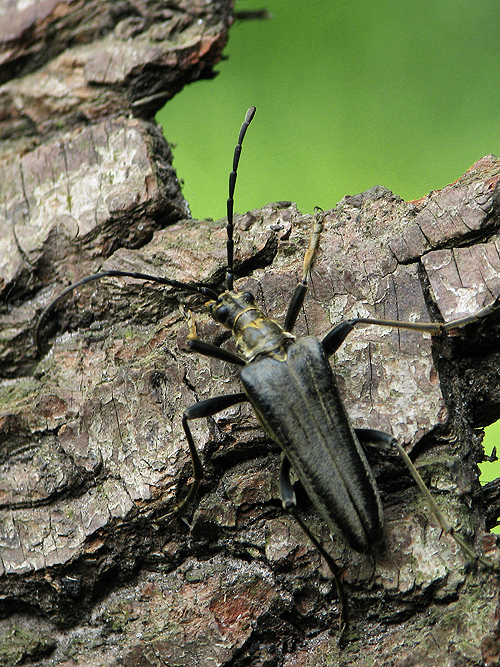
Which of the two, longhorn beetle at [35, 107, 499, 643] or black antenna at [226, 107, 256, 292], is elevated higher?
black antenna at [226, 107, 256, 292]

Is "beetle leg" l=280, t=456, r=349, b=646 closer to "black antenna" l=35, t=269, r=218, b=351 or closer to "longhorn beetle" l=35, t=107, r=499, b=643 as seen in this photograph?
"longhorn beetle" l=35, t=107, r=499, b=643

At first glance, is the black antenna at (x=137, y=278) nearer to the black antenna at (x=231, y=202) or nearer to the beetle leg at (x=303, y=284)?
the black antenna at (x=231, y=202)

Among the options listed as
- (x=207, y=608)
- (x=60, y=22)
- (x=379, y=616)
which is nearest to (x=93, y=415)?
(x=207, y=608)

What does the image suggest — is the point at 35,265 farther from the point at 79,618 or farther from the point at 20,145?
the point at 79,618

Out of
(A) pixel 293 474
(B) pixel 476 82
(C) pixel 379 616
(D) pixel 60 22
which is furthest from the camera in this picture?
(B) pixel 476 82

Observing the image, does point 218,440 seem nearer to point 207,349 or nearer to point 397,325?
point 207,349

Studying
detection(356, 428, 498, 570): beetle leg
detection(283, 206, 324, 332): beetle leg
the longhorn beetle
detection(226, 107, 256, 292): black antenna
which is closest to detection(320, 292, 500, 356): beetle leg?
the longhorn beetle

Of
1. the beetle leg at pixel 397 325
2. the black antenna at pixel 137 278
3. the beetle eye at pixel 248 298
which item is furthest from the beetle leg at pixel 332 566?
the black antenna at pixel 137 278
